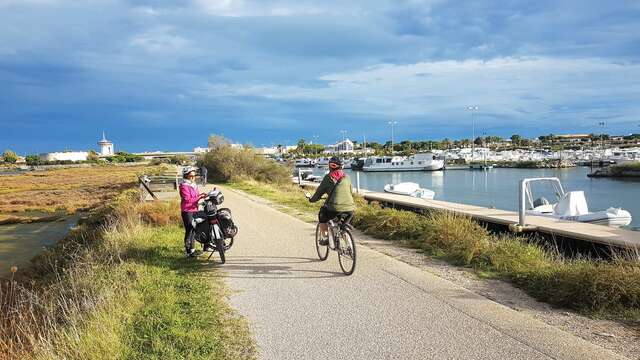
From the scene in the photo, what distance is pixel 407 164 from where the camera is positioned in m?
116

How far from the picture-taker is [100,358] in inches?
185

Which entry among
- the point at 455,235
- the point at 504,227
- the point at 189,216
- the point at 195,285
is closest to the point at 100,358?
the point at 195,285

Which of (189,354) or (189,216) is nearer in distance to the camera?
(189,354)

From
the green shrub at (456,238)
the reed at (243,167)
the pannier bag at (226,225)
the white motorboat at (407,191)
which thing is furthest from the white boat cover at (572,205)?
the reed at (243,167)

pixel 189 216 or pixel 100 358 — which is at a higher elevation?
pixel 189 216

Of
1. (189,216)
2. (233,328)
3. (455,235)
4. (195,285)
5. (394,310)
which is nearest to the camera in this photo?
(233,328)

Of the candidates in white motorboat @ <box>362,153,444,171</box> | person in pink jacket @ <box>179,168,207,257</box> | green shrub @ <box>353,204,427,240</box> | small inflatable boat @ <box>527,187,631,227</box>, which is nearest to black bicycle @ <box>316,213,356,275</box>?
person in pink jacket @ <box>179,168,207,257</box>

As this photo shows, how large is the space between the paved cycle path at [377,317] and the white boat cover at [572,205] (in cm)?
991

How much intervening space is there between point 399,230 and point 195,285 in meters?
5.68

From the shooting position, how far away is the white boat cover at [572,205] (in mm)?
16786

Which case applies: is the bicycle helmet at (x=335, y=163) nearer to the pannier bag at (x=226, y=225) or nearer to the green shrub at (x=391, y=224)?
the pannier bag at (x=226, y=225)

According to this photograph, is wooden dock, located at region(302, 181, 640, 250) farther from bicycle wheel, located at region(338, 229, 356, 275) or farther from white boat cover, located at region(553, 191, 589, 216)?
bicycle wheel, located at region(338, 229, 356, 275)

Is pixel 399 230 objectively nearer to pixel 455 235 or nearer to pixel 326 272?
pixel 455 235

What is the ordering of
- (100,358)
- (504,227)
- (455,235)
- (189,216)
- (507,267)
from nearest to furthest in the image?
1. (100,358)
2. (507,267)
3. (189,216)
4. (455,235)
5. (504,227)
